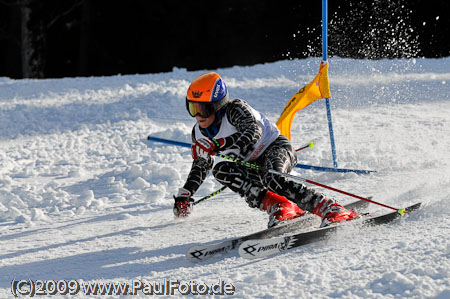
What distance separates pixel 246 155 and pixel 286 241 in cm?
94

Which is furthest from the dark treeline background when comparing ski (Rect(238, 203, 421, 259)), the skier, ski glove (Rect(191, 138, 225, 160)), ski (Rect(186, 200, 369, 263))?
ski (Rect(238, 203, 421, 259))

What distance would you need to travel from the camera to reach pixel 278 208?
4.25 metres

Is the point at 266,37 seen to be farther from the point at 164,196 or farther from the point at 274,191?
the point at 274,191

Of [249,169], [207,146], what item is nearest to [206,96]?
[207,146]

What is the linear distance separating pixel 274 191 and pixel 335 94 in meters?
5.70

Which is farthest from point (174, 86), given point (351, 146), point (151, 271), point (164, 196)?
point (151, 271)

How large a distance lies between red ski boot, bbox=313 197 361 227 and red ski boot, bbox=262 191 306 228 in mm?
260

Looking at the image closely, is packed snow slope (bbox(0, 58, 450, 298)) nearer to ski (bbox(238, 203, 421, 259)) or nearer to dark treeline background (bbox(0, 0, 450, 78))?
ski (bbox(238, 203, 421, 259))

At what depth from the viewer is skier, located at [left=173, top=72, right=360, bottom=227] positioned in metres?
4.04

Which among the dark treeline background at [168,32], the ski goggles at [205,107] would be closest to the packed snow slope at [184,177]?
the ski goggles at [205,107]

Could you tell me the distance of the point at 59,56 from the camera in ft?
68.9

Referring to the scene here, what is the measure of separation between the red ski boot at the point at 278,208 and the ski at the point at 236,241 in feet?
0.19

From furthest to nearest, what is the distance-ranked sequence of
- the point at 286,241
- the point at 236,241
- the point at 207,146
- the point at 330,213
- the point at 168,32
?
the point at 168,32 < the point at 207,146 < the point at 330,213 < the point at 236,241 < the point at 286,241

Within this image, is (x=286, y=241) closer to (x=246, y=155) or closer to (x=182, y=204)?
(x=246, y=155)
